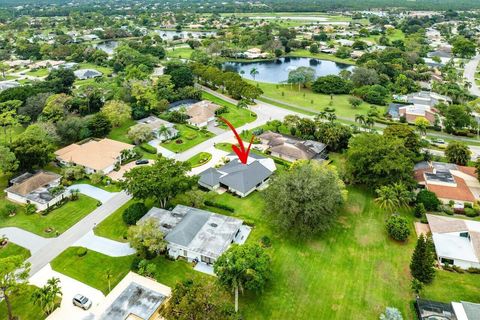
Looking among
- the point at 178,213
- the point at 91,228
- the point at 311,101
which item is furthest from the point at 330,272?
the point at 311,101

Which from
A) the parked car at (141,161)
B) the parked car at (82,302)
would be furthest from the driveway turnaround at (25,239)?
the parked car at (141,161)

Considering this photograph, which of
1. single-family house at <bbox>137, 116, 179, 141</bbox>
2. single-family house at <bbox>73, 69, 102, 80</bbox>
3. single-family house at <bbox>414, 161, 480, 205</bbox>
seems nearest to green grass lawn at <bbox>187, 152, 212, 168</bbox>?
single-family house at <bbox>137, 116, 179, 141</bbox>

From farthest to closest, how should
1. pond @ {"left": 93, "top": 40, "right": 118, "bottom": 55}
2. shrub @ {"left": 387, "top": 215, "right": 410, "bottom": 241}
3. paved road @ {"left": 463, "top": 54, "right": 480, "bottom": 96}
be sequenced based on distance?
1. pond @ {"left": 93, "top": 40, "right": 118, "bottom": 55}
2. paved road @ {"left": 463, "top": 54, "right": 480, "bottom": 96}
3. shrub @ {"left": 387, "top": 215, "right": 410, "bottom": 241}

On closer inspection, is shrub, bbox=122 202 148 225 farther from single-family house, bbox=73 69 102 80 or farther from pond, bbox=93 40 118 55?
pond, bbox=93 40 118 55

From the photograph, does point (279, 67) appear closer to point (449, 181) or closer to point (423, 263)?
point (449, 181)

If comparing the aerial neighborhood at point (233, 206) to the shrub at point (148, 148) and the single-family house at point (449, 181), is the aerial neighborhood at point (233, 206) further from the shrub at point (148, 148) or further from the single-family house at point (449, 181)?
the shrub at point (148, 148)

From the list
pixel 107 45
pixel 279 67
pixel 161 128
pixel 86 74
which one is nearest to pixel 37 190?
pixel 161 128
